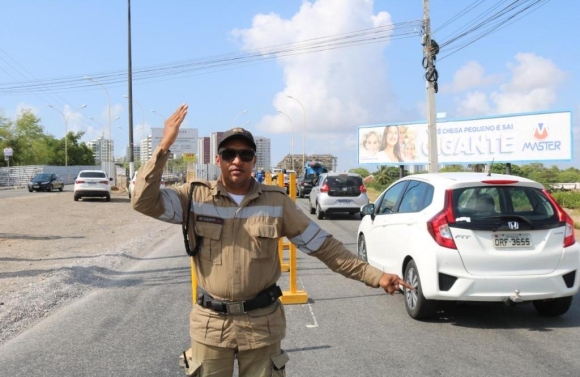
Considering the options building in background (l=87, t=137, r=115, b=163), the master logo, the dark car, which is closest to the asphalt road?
the master logo

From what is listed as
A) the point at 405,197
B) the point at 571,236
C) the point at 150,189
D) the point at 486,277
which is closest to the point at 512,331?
the point at 486,277

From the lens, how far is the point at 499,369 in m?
4.76

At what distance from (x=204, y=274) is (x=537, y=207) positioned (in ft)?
15.3

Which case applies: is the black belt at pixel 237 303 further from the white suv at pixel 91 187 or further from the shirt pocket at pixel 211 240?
the white suv at pixel 91 187

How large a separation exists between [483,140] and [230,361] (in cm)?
3128

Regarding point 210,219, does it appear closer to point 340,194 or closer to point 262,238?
point 262,238

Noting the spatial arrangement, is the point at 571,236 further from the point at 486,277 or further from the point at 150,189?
the point at 150,189

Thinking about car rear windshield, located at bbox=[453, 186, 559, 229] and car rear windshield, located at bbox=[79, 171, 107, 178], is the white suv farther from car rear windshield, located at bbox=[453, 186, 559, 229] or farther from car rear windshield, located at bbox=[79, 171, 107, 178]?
car rear windshield, located at bbox=[453, 186, 559, 229]

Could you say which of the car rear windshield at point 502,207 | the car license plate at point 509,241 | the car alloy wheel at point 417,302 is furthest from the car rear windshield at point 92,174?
the car license plate at point 509,241

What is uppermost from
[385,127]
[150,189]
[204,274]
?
[385,127]

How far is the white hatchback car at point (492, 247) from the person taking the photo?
5871mm

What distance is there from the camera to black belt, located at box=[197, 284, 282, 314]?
2.72 meters

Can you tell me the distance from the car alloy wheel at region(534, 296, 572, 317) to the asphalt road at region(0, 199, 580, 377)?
9 cm

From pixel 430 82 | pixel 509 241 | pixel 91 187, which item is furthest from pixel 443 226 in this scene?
pixel 91 187
